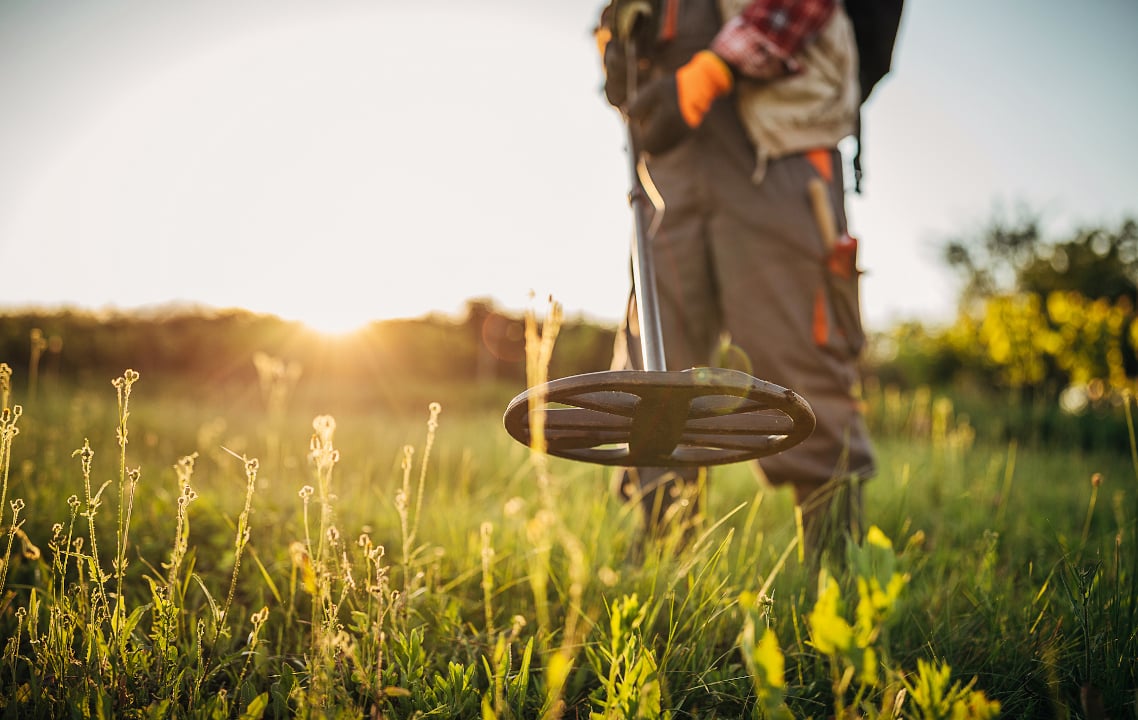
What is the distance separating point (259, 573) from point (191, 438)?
307 centimetres

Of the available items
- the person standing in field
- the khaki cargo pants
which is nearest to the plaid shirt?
the person standing in field

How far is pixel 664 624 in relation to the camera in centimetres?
148

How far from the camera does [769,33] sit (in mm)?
1830

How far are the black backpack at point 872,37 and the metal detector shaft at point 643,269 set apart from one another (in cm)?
76

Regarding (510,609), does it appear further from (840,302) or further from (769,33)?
(769,33)

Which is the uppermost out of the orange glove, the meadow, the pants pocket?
the orange glove

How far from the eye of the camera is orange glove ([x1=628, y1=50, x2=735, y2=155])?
1865mm

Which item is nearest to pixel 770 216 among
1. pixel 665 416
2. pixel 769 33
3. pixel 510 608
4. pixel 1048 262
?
pixel 769 33

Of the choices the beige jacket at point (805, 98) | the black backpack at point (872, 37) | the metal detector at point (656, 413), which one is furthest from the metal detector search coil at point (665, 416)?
the black backpack at point (872, 37)

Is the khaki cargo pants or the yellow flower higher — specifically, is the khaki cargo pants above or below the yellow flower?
above

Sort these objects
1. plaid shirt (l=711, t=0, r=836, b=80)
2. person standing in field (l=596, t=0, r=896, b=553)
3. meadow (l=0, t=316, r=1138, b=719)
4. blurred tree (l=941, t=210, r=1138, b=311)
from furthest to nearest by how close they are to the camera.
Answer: blurred tree (l=941, t=210, r=1138, b=311) → person standing in field (l=596, t=0, r=896, b=553) → plaid shirt (l=711, t=0, r=836, b=80) → meadow (l=0, t=316, r=1138, b=719)

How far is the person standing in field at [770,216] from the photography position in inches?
76.5

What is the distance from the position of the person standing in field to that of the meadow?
0.80 feet

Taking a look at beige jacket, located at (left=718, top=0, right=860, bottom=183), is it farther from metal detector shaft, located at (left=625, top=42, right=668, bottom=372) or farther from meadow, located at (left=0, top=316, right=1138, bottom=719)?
meadow, located at (left=0, top=316, right=1138, bottom=719)
